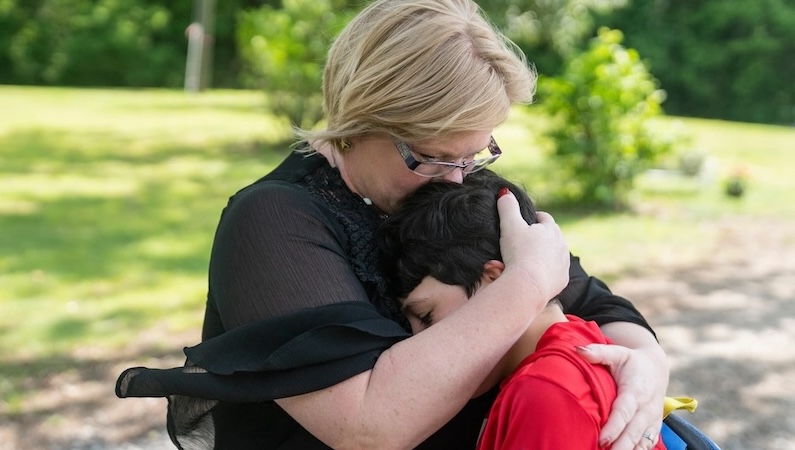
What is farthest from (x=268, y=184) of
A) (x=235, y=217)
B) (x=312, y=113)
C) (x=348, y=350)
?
(x=312, y=113)

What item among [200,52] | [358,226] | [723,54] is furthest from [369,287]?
[723,54]

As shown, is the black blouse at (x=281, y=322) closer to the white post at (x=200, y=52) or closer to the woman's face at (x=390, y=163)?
the woman's face at (x=390, y=163)

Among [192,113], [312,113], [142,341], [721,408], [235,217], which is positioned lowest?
[192,113]

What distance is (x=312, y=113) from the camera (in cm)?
1278

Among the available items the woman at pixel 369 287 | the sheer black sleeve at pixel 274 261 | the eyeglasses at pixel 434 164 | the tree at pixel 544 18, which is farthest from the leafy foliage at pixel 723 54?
the sheer black sleeve at pixel 274 261

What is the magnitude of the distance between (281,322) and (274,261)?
0.13 meters

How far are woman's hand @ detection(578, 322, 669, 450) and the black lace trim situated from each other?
1.52 ft

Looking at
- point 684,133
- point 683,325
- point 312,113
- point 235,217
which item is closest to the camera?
point 235,217

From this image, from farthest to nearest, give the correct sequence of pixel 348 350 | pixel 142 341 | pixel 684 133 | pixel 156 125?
pixel 156 125, pixel 684 133, pixel 142 341, pixel 348 350

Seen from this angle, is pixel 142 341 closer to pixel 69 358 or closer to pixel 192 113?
pixel 69 358

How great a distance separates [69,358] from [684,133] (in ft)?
23.6

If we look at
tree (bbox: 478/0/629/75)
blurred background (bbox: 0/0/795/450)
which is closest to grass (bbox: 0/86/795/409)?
blurred background (bbox: 0/0/795/450)

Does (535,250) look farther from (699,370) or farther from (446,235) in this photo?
(699,370)

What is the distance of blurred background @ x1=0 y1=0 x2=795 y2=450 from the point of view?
16.3 feet
